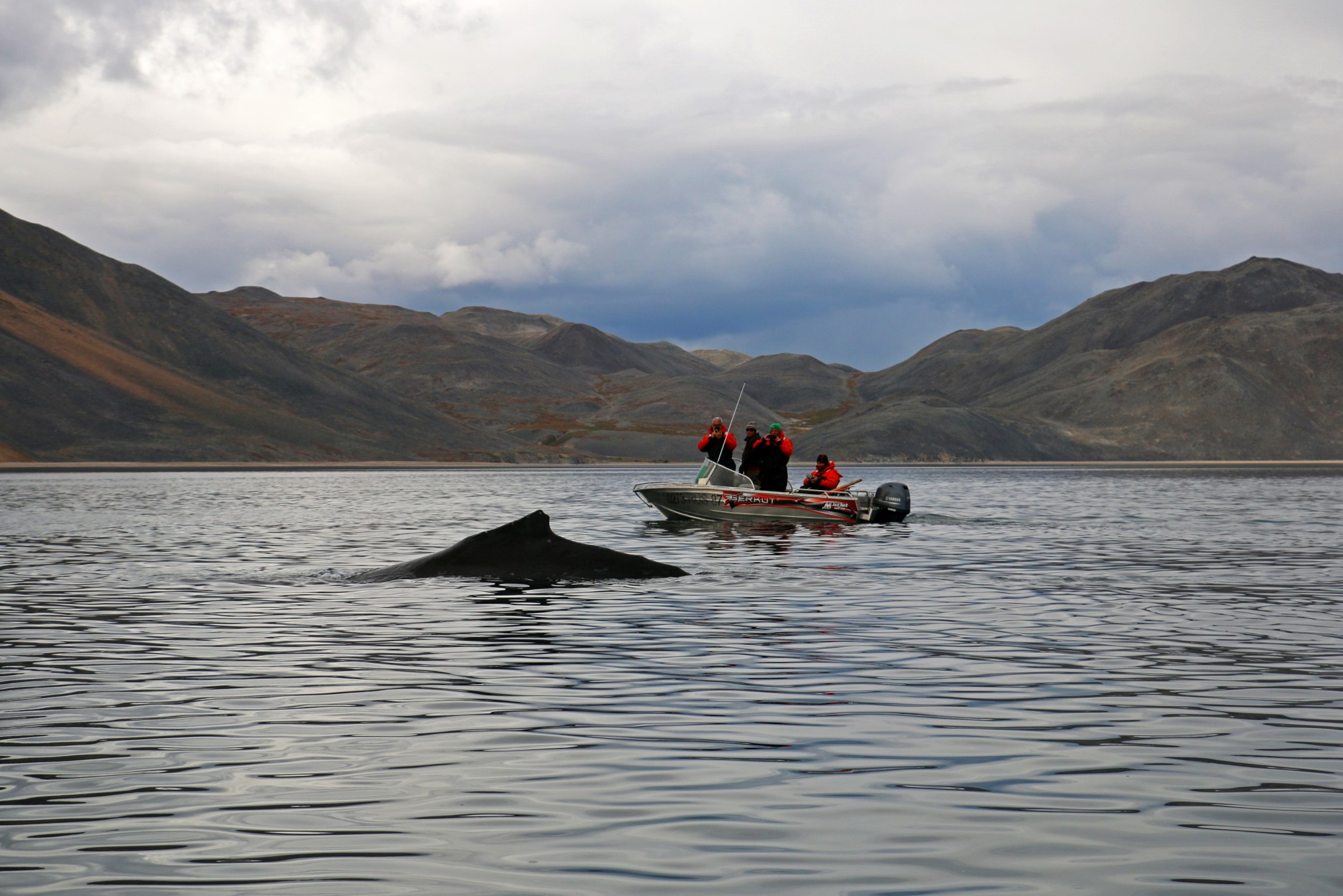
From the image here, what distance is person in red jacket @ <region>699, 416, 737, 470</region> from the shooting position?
38156 millimetres

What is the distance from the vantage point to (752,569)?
25.3 m

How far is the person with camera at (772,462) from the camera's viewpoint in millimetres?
38469

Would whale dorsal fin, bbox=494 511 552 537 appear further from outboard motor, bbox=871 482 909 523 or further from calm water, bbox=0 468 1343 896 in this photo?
outboard motor, bbox=871 482 909 523

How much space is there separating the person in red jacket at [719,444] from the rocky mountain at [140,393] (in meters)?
121

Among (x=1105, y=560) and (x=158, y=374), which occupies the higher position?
(x=158, y=374)

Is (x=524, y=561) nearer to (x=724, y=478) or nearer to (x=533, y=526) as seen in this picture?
(x=533, y=526)

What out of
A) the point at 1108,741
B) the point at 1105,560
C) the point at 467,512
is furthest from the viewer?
the point at 467,512

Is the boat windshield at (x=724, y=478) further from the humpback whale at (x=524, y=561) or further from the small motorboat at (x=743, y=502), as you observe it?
the humpback whale at (x=524, y=561)

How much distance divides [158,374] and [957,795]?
592 ft

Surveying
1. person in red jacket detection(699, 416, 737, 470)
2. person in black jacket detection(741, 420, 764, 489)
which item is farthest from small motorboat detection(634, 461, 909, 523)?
person in black jacket detection(741, 420, 764, 489)

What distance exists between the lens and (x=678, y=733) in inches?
404

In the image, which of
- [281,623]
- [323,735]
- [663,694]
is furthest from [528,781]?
[281,623]

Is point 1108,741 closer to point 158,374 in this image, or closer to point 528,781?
point 528,781

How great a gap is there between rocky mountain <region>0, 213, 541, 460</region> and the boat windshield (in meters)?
122
